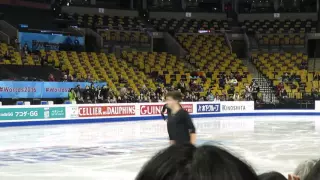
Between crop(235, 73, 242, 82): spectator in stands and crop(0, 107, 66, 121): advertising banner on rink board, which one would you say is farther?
crop(235, 73, 242, 82): spectator in stands

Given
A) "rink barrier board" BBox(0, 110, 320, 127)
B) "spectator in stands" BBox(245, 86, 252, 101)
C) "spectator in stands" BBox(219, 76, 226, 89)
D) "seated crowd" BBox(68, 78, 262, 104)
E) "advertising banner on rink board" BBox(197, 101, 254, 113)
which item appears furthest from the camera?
"spectator in stands" BBox(219, 76, 226, 89)

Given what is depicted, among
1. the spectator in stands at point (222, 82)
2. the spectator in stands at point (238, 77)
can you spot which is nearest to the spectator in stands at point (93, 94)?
the spectator in stands at point (222, 82)

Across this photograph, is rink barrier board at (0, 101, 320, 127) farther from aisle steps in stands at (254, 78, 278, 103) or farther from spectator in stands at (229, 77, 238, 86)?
spectator in stands at (229, 77, 238, 86)

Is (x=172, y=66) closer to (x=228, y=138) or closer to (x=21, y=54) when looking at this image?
(x=21, y=54)

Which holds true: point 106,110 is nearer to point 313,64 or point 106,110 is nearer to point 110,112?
point 110,112

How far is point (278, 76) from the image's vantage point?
36969mm

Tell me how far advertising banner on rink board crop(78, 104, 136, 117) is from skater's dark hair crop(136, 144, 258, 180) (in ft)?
71.6

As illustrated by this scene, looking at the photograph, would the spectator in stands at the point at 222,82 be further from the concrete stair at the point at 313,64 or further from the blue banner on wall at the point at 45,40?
the blue banner on wall at the point at 45,40

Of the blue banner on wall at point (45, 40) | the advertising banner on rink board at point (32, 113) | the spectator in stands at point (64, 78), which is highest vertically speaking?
the blue banner on wall at point (45, 40)

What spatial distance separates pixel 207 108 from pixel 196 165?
27578 millimetres

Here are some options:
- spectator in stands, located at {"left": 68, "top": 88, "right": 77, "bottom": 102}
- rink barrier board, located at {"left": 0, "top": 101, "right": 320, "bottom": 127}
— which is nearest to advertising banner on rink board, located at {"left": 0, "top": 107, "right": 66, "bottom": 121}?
rink barrier board, located at {"left": 0, "top": 101, "right": 320, "bottom": 127}

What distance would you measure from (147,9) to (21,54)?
735 inches

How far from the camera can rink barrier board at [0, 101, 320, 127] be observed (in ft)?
67.5

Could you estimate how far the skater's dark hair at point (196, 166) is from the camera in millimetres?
1090
